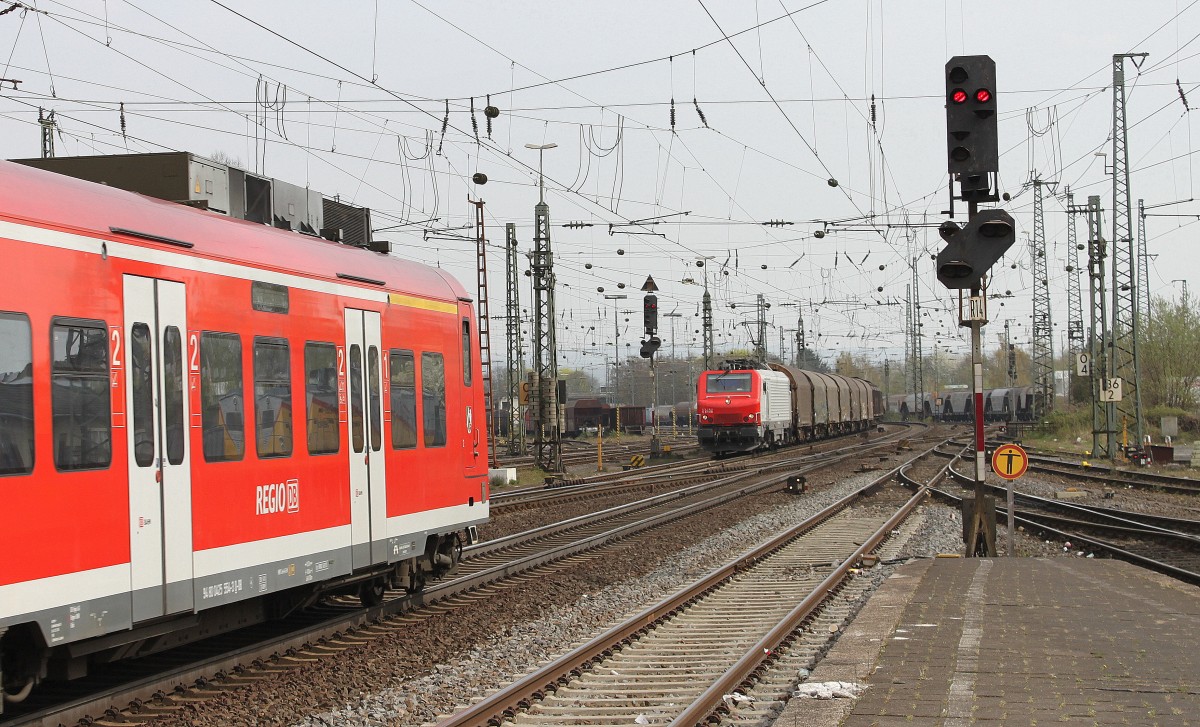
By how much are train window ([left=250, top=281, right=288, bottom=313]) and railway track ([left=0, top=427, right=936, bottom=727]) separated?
2709 millimetres

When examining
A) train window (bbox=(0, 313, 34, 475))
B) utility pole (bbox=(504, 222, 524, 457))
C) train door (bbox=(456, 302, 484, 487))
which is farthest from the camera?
utility pole (bbox=(504, 222, 524, 457))

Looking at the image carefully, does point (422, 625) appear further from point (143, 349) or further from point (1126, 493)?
point (1126, 493)

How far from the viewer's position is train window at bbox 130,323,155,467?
768cm

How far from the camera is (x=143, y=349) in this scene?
7840 mm

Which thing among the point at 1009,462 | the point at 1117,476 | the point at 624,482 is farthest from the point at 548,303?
the point at 1009,462

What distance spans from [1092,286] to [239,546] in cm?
3650

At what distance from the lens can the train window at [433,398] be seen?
1190cm

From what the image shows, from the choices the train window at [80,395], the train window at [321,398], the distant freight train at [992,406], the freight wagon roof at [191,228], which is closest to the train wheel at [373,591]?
the train window at [321,398]

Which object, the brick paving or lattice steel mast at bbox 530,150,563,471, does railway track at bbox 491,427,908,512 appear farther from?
the brick paving

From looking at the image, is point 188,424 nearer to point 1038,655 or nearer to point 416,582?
point 416,582

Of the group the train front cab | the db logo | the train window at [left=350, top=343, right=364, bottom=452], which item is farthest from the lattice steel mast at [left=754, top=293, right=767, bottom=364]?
the db logo

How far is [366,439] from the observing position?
35.0ft

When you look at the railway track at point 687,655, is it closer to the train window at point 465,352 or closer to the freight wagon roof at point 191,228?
the train window at point 465,352

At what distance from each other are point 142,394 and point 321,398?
91.5 inches
